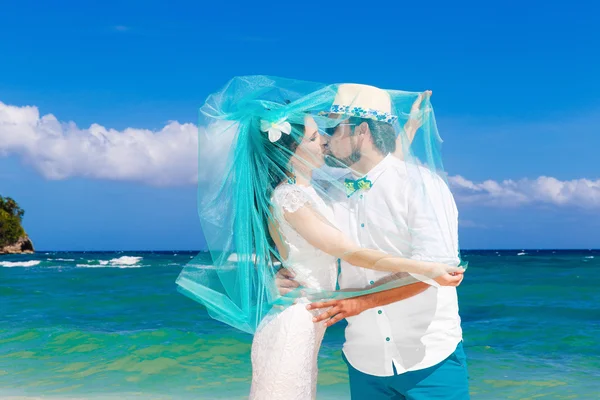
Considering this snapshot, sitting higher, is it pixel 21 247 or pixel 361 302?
pixel 21 247

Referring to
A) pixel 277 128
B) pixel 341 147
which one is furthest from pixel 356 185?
pixel 277 128

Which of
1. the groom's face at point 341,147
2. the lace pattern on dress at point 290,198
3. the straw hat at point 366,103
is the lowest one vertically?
the lace pattern on dress at point 290,198

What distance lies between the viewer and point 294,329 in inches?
96.6

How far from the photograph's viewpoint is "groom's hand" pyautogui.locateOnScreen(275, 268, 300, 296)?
8.54ft

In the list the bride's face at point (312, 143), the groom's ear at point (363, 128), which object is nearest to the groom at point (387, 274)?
the groom's ear at point (363, 128)

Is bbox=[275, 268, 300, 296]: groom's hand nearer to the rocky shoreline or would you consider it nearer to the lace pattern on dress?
the lace pattern on dress

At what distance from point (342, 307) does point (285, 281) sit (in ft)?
1.06

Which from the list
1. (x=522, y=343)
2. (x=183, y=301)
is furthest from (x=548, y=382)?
(x=183, y=301)

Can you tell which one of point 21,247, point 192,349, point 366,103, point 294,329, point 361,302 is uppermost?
point 21,247

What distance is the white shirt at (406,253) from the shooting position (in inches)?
89.5

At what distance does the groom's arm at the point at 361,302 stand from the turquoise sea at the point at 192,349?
448cm

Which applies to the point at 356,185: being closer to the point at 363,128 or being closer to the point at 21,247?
the point at 363,128

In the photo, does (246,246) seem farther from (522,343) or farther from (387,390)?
(522,343)

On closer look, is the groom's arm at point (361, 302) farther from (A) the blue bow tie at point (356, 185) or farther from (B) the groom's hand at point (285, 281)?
(A) the blue bow tie at point (356, 185)
